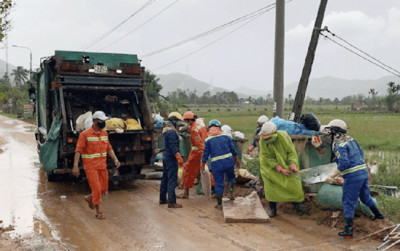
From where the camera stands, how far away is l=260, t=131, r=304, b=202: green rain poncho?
611cm

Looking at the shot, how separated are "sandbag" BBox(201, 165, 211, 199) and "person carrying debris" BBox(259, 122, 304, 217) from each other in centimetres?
150

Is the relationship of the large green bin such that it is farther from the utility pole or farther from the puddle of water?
the puddle of water

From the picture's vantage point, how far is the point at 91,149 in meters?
6.20

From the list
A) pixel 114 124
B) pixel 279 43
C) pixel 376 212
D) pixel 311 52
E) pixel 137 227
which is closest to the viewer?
pixel 376 212

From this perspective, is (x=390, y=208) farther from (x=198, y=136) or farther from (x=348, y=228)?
(x=198, y=136)

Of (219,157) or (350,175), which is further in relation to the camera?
(219,157)

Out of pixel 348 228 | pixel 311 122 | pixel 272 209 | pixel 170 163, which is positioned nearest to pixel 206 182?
Answer: pixel 170 163

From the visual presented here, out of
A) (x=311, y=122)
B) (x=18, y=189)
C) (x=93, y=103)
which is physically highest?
(x=93, y=103)

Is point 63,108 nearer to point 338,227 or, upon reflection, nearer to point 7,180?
point 7,180

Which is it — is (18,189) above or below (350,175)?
below

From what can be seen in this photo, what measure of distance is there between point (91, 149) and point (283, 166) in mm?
2933

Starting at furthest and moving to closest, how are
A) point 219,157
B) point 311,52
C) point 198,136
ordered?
point 311,52 → point 198,136 → point 219,157

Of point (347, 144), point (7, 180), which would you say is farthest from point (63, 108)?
point (347, 144)

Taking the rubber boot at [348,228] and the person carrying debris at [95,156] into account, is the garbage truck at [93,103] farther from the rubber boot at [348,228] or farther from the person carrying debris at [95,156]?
the rubber boot at [348,228]
